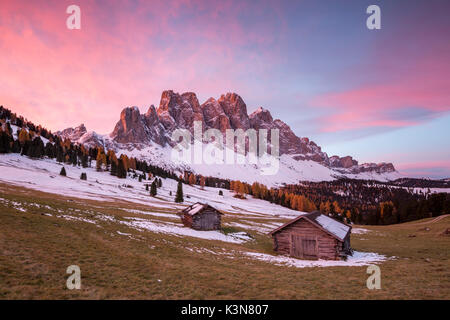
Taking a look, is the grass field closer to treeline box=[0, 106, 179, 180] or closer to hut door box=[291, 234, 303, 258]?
hut door box=[291, 234, 303, 258]

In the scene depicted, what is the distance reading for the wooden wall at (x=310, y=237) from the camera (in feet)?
85.9

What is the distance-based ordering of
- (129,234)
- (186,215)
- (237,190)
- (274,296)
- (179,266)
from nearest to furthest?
1. (274,296)
2. (179,266)
3. (129,234)
4. (186,215)
5. (237,190)

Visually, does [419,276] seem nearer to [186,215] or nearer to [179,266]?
[179,266]

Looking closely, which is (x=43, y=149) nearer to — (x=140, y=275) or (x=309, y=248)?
(x=140, y=275)

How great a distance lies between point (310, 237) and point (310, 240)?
39cm

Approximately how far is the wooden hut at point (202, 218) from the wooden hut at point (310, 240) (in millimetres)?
15701

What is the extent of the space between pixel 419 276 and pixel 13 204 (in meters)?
39.7

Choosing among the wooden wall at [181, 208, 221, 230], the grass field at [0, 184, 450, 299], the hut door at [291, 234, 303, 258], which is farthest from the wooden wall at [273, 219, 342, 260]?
the wooden wall at [181, 208, 221, 230]

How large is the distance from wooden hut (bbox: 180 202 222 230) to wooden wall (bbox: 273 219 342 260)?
15.8 meters

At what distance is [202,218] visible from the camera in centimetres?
4150

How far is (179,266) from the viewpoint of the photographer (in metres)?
16.0

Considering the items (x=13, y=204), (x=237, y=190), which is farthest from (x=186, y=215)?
(x=237, y=190)

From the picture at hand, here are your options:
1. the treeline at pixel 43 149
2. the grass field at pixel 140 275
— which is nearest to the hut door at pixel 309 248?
the grass field at pixel 140 275

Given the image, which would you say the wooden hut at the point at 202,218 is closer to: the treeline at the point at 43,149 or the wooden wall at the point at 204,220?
the wooden wall at the point at 204,220
